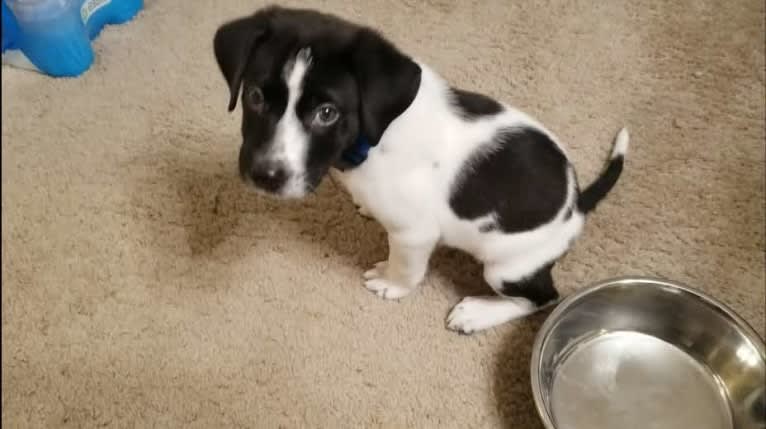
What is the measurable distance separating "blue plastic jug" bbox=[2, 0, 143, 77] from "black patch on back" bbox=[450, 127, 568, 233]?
1.34 metres

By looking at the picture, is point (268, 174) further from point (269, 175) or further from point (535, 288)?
point (535, 288)

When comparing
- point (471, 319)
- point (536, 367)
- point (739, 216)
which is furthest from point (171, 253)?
point (739, 216)

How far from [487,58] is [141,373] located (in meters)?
1.57

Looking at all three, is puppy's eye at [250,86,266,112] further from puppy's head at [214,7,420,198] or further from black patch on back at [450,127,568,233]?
black patch on back at [450,127,568,233]

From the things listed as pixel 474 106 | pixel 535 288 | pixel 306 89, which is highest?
pixel 306 89

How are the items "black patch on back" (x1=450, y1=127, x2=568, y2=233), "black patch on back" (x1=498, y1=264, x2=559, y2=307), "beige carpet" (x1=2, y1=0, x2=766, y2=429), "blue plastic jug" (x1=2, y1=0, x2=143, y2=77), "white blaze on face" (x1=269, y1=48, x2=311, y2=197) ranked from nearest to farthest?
"white blaze on face" (x1=269, y1=48, x2=311, y2=197) < "black patch on back" (x1=450, y1=127, x2=568, y2=233) < "black patch on back" (x1=498, y1=264, x2=559, y2=307) < "beige carpet" (x1=2, y1=0, x2=766, y2=429) < "blue plastic jug" (x1=2, y1=0, x2=143, y2=77)

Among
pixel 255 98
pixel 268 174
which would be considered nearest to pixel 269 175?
pixel 268 174

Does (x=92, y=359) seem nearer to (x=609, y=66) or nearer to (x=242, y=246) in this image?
(x=242, y=246)

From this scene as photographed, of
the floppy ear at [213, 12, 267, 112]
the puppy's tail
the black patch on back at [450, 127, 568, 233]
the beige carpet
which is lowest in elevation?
the beige carpet

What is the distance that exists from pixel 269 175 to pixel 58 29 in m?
1.34

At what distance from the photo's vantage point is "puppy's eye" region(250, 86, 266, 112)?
1421mm

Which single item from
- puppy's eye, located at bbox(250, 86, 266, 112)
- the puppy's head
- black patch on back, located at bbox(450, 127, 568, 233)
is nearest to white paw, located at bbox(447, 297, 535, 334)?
black patch on back, located at bbox(450, 127, 568, 233)

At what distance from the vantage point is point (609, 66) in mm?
2568

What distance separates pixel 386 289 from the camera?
203cm
